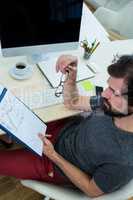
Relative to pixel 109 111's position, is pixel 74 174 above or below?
below

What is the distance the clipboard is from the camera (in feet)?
4.16

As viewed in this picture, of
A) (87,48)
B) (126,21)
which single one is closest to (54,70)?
(87,48)

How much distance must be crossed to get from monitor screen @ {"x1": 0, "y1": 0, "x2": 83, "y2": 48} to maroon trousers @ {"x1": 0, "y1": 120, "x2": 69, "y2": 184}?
1.72 feet

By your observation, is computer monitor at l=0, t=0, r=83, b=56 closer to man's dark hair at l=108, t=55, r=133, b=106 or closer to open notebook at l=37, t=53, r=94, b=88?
open notebook at l=37, t=53, r=94, b=88

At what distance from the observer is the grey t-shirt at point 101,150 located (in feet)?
3.98

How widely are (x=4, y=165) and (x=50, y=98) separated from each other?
0.38m

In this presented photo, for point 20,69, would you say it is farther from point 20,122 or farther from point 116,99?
point 116,99

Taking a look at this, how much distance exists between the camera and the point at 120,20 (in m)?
2.37

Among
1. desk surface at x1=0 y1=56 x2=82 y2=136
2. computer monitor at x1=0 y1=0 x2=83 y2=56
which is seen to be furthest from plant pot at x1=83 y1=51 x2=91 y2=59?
desk surface at x1=0 y1=56 x2=82 y2=136

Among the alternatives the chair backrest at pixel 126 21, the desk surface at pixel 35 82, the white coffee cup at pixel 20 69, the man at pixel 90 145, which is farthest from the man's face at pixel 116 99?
the chair backrest at pixel 126 21

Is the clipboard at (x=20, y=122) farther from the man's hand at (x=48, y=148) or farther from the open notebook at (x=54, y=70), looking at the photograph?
the open notebook at (x=54, y=70)

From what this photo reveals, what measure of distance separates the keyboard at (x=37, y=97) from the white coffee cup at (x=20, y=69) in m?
0.09

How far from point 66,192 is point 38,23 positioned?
782mm

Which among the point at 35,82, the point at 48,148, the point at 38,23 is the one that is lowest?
the point at 48,148
